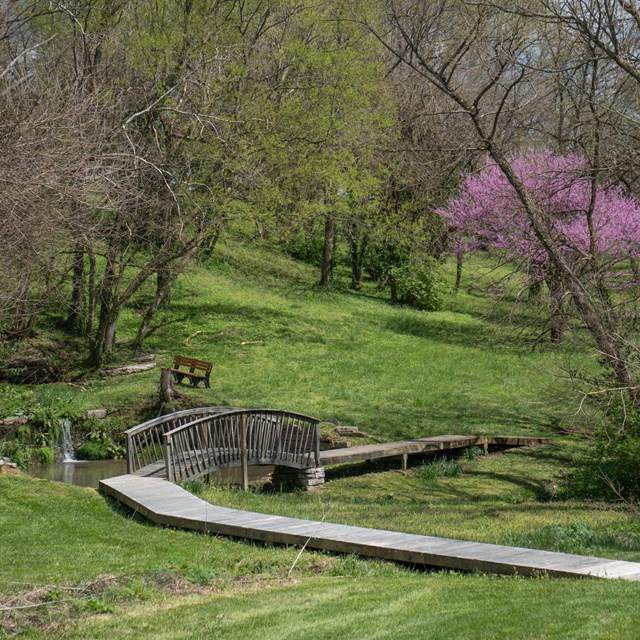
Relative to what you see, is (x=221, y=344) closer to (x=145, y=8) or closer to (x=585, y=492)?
(x=145, y=8)

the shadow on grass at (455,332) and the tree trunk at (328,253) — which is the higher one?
the tree trunk at (328,253)

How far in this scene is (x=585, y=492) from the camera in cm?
1798

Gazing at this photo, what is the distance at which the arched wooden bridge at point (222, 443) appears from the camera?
55.4ft

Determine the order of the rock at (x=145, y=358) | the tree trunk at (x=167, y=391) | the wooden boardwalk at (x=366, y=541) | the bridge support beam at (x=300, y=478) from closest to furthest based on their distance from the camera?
the wooden boardwalk at (x=366, y=541) < the bridge support beam at (x=300, y=478) < the tree trunk at (x=167, y=391) < the rock at (x=145, y=358)

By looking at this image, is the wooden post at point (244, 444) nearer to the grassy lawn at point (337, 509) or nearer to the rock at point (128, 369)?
the grassy lawn at point (337, 509)

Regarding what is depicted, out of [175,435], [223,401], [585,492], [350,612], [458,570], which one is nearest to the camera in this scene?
[350,612]

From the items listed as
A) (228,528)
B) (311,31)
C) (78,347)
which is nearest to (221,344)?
(78,347)

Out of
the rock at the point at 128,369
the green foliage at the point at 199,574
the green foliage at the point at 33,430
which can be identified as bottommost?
the green foliage at the point at 33,430

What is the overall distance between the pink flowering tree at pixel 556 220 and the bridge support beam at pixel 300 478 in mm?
5808

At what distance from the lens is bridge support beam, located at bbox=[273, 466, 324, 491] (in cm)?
1994

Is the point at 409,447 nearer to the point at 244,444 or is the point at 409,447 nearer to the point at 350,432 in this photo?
the point at 350,432

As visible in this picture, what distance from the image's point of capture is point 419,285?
40844 millimetres

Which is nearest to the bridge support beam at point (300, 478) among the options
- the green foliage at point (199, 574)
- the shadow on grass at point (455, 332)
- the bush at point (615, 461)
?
the bush at point (615, 461)

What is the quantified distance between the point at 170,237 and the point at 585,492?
1335 cm
